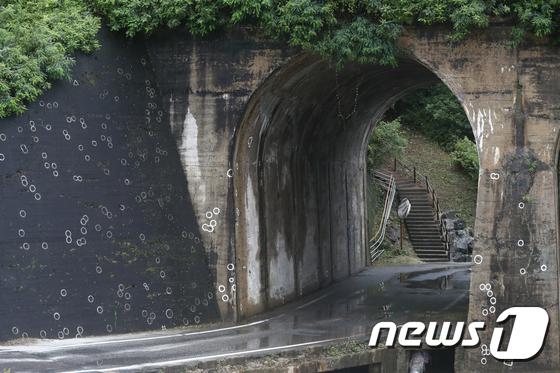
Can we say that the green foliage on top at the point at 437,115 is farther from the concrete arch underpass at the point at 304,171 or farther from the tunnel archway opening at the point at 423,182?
the concrete arch underpass at the point at 304,171

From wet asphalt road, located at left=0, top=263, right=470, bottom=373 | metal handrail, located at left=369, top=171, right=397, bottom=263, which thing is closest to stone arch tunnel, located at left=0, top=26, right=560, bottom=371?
wet asphalt road, located at left=0, top=263, right=470, bottom=373

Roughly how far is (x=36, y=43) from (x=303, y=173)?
7.55 metres

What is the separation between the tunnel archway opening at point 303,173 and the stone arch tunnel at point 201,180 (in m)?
0.07

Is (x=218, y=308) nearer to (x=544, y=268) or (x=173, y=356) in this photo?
(x=173, y=356)

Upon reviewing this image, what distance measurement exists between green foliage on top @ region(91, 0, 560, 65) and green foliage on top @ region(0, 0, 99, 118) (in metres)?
0.67

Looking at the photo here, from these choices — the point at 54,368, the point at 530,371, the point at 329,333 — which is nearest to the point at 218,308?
the point at 329,333

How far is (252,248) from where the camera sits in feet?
62.2

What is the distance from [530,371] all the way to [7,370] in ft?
27.7

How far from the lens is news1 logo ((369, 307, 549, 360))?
615 inches

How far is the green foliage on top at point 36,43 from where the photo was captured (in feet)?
56.0

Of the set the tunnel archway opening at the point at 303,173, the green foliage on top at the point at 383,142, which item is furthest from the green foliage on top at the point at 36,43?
the green foliage on top at the point at 383,142

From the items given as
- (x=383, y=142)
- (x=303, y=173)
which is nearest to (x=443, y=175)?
(x=383, y=142)

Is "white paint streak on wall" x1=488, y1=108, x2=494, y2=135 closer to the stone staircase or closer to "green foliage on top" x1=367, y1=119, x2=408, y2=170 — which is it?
the stone staircase

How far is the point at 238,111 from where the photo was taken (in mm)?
18422
